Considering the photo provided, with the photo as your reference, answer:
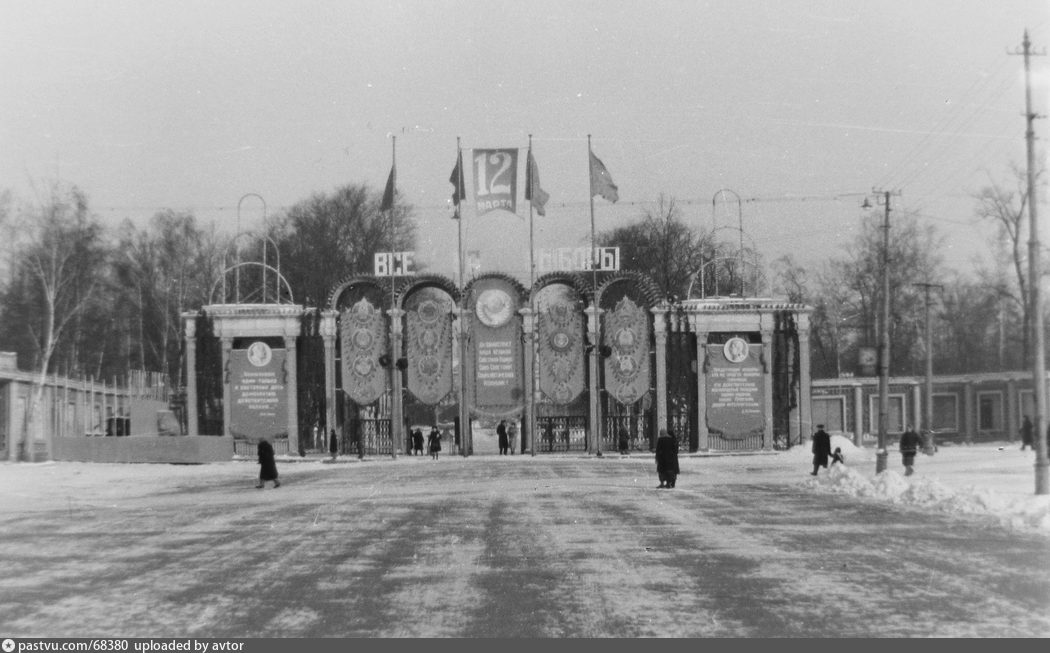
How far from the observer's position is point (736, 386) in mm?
51281

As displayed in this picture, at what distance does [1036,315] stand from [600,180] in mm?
28038

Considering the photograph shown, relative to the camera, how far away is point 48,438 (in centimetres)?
5059

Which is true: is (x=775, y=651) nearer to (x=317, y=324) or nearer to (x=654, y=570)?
(x=654, y=570)

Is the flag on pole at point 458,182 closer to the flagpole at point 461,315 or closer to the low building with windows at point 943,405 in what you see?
the flagpole at point 461,315

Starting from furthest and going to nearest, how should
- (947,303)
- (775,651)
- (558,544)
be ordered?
(947,303) < (558,544) < (775,651)

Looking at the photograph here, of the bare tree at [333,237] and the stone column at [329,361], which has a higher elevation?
the bare tree at [333,237]

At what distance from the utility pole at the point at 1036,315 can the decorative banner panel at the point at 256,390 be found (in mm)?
34872

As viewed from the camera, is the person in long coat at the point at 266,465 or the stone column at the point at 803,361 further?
the stone column at the point at 803,361

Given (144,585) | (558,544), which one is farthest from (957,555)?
(144,585)

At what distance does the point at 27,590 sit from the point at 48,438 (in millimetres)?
40180

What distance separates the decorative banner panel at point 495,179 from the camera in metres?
48.5

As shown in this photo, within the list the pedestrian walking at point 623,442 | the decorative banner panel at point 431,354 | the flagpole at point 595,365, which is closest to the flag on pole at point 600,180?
the flagpole at point 595,365

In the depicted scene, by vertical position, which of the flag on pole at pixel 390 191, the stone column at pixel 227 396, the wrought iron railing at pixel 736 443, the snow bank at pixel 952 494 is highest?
the flag on pole at pixel 390 191

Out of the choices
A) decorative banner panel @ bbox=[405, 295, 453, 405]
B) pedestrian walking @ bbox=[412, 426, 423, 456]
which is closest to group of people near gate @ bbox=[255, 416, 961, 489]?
decorative banner panel @ bbox=[405, 295, 453, 405]
